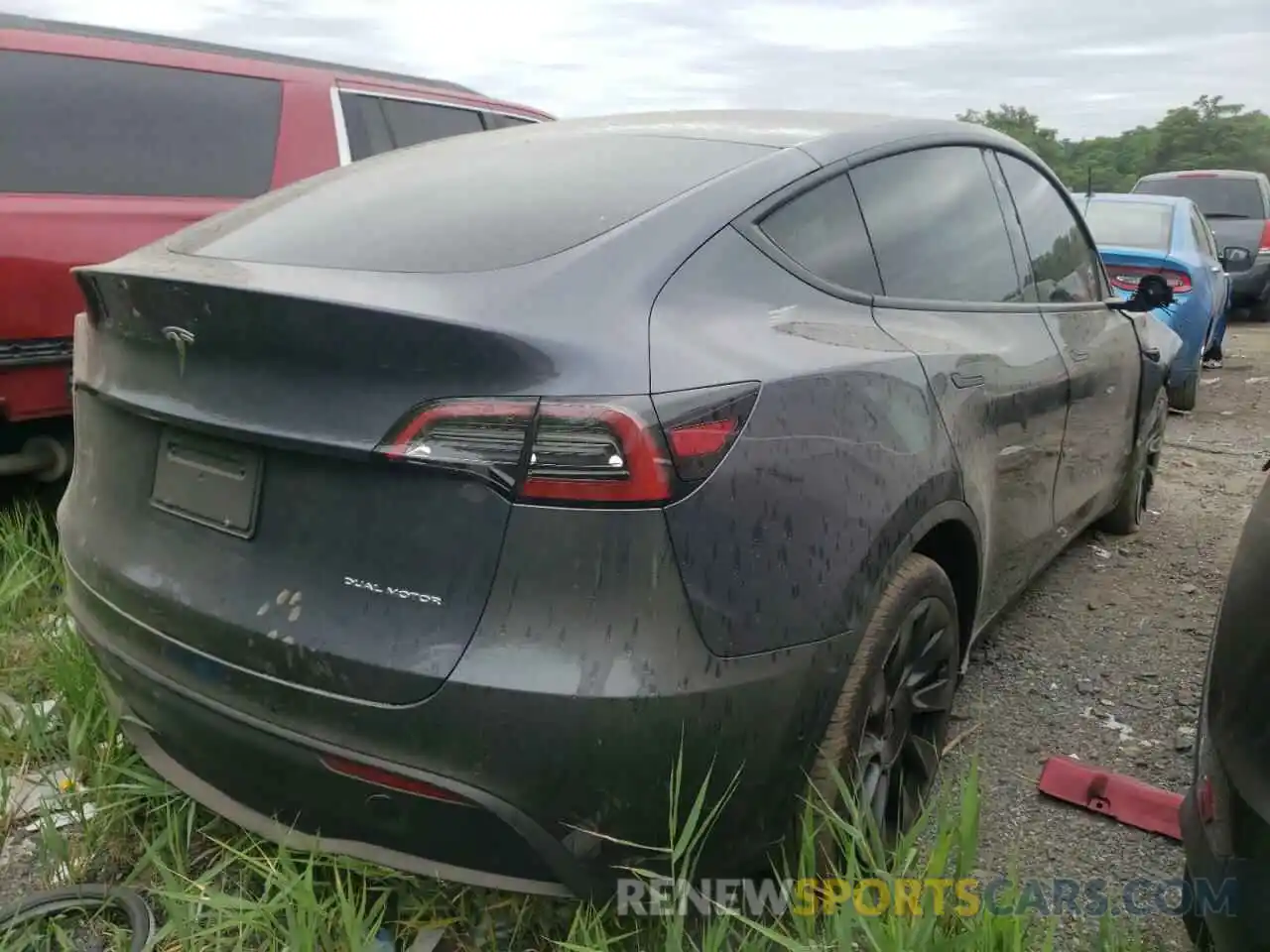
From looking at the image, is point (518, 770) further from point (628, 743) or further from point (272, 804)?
point (272, 804)

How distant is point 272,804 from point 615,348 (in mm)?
979

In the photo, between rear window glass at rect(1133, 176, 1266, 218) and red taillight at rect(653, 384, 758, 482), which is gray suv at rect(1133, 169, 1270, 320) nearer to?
rear window glass at rect(1133, 176, 1266, 218)

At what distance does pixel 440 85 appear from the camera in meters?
5.30

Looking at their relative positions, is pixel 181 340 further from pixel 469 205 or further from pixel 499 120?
pixel 499 120

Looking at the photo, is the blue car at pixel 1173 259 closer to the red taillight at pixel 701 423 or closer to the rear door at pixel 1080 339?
the rear door at pixel 1080 339

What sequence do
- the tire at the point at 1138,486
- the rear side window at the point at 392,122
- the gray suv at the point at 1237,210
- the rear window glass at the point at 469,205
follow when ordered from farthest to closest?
1. the gray suv at the point at 1237,210
2. the rear side window at the point at 392,122
3. the tire at the point at 1138,486
4. the rear window glass at the point at 469,205

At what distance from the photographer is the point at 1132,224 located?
7465mm

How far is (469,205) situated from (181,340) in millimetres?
583

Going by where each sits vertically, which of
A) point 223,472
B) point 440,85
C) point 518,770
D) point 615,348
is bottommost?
point 518,770

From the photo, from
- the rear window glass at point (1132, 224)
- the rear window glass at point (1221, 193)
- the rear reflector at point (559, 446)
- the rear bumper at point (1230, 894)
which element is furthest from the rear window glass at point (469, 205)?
the rear window glass at point (1221, 193)

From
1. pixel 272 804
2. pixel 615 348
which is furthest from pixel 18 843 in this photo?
pixel 615 348

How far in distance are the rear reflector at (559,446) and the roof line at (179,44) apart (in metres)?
2.86

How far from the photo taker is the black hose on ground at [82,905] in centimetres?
193

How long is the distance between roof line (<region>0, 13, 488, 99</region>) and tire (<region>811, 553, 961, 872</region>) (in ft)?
10.9
